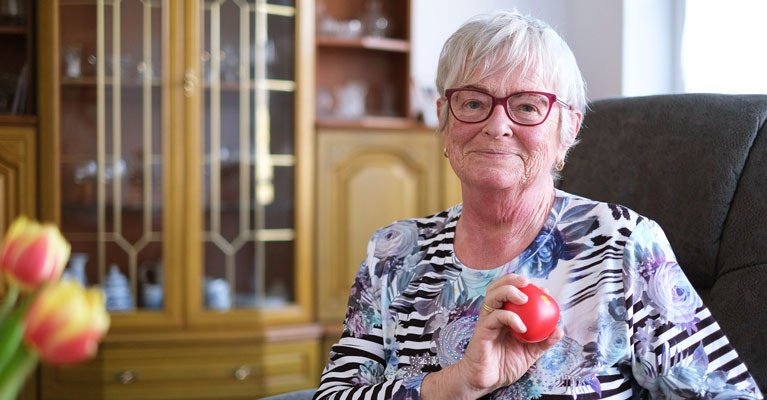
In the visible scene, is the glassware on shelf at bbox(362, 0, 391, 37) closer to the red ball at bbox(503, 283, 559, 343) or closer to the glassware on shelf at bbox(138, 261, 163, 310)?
the glassware on shelf at bbox(138, 261, 163, 310)

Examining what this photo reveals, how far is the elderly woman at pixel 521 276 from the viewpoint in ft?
3.61

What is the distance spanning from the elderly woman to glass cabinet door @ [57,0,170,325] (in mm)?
1837

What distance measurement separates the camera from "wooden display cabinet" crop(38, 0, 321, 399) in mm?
2906

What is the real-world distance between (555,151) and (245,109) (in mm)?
1985

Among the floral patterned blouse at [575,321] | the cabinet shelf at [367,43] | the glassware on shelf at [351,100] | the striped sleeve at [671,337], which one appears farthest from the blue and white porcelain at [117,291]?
the striped sleeve at [671,337]

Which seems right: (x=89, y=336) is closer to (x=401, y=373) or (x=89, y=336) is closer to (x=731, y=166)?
(x=401, y=373)

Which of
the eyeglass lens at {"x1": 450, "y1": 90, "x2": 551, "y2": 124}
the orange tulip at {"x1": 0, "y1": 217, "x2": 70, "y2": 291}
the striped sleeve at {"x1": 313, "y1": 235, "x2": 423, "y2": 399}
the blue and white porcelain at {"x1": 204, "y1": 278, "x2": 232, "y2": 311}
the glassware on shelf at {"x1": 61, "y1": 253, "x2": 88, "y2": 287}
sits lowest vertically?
the blue and white porcelain at {"x1": 204, "y1": 278, "x2": 232, "y2": 311}

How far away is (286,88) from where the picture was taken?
3057 millimetres

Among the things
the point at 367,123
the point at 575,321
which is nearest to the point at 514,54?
the point at 575,321

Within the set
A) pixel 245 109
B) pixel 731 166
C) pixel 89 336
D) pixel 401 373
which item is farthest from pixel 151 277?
pixel 89 336

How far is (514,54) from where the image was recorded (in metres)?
1.22

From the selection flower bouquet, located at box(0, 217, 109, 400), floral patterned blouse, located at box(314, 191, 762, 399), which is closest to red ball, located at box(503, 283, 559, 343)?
floral patterned blouse, located at box(314, 191, 762, 399)

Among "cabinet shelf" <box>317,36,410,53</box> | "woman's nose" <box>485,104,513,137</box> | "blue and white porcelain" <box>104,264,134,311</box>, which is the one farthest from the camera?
"cabinet shelf" <box>317,36,410,53</box>

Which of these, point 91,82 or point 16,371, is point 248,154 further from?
point 16,371
